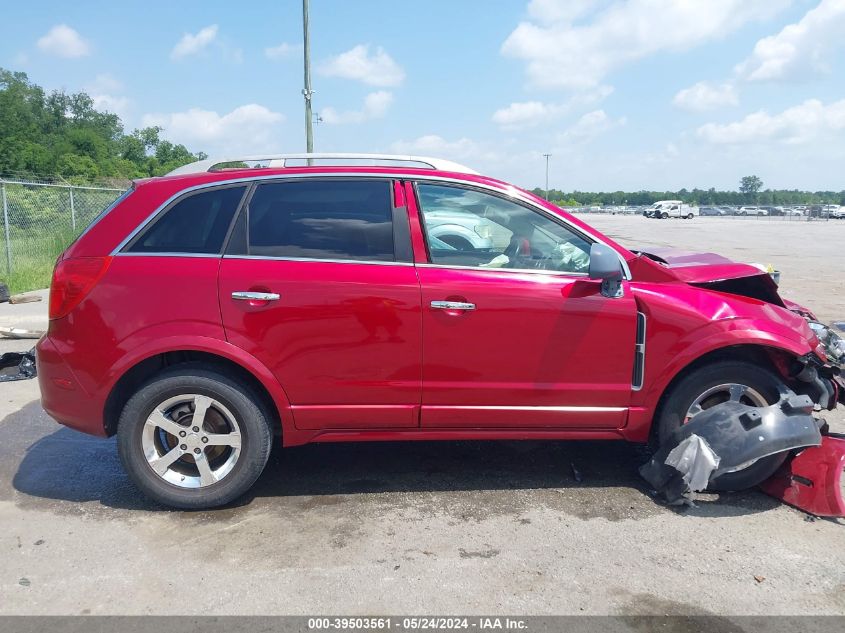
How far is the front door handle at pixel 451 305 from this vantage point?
12.5ft

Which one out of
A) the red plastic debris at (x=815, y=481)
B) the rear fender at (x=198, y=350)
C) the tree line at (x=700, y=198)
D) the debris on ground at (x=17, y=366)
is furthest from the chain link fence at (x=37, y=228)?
the tree line at (x=700, y=198)

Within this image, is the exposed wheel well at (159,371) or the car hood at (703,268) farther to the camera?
the car hood at (703,268)

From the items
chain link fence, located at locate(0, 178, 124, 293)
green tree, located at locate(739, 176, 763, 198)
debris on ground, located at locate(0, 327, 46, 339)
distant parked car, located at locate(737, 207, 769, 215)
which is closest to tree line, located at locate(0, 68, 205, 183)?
chain link fence, located at locate(0, 178, 124, 293)

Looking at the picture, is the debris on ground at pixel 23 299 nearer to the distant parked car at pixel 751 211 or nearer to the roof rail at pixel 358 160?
the roof rail at pixel 358 160

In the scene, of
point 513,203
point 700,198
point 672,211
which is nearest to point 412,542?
point 513,203

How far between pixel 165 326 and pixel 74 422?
2.64 feet

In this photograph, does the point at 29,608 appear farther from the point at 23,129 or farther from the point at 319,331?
the point at 23,129

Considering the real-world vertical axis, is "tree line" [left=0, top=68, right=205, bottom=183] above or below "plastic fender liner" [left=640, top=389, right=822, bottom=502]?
above

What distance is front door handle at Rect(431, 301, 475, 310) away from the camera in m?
3.80

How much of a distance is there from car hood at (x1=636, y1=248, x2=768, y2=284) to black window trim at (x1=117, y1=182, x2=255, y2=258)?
2535 mm

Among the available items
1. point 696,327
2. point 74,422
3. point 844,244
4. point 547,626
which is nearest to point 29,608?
point 74,422

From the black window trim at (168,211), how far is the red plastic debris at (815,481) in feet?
11.4

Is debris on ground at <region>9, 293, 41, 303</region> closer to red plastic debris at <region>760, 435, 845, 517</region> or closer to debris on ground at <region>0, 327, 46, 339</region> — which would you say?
debris on ground at <region>0, 327, 46, 339</region>

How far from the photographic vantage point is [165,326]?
376 centimetres
